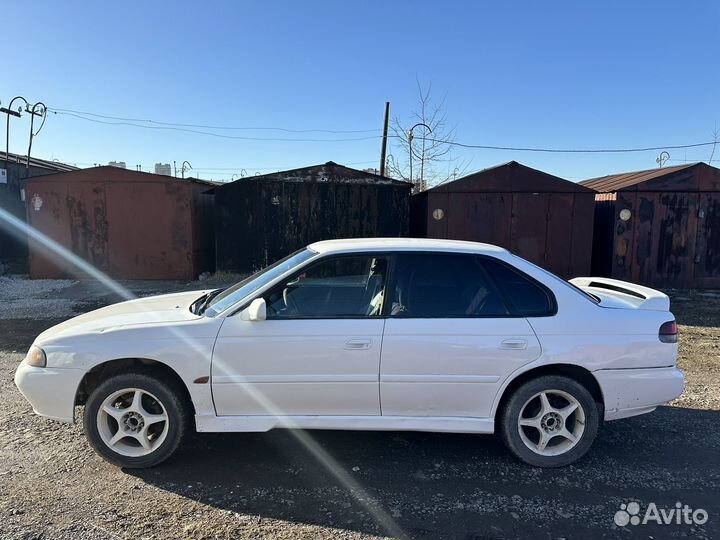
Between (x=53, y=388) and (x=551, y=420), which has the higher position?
(x=53, y=388)

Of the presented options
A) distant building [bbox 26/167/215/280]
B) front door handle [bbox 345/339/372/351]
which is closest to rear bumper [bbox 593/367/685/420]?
front door handle [bbox 345/339/372/351]

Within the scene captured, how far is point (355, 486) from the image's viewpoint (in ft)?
10.2

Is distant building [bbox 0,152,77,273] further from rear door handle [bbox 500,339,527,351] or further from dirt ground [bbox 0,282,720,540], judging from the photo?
rear door handle [bbox 500,339,527,351]

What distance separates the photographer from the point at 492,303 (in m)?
3.32

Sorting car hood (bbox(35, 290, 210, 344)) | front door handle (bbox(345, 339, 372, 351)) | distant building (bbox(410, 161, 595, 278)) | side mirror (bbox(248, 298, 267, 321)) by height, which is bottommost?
front door handle (bbox(345, 339, 372, 351))

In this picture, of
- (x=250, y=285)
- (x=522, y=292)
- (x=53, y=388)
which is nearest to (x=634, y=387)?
(x=522, y=292)

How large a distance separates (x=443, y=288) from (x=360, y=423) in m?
1.07

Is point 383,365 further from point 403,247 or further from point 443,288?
point 403,247

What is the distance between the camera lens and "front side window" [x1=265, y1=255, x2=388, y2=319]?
3297mm

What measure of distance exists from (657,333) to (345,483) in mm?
2295

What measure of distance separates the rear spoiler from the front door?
74.9 inches

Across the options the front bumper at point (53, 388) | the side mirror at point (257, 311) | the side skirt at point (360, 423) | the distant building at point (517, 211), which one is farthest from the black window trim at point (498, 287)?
the distant building at point (517, 211)

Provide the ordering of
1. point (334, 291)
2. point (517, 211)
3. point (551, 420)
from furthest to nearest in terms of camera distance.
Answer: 1. point (517, 211)
2. point (334, 291)
3. point (551, 420)

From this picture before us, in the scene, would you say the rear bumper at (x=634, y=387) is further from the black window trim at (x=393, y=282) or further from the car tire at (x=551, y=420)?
the black window trim at (x=393, y=282)
